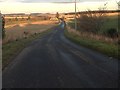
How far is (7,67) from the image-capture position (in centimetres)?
1430

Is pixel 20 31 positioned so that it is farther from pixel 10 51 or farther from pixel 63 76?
pixel 63 76

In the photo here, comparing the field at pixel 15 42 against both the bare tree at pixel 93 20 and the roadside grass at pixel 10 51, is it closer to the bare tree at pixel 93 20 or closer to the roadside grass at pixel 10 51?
the roadside grass at pixel 10 51

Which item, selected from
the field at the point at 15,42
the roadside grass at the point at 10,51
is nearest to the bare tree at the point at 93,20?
the field at the point at 15,42

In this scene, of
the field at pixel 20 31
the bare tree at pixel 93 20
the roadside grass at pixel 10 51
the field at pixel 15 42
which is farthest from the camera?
the bare tree at pixel 93 20

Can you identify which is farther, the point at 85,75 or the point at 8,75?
the point at 8,75

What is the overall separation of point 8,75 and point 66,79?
2676 mm

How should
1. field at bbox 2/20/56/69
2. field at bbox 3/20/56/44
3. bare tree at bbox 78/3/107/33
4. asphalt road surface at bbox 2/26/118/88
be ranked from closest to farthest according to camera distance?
asphalt road surface at bbox 2/26/118/88 < field at bbox 2/20/56/69 < field at bbox 3/20/56/44 < bare tree at bbox 78/3/107/33

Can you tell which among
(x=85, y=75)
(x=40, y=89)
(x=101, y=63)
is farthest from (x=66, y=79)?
(x=101, y=63)

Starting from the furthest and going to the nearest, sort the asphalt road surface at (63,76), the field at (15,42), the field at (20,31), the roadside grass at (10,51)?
the field at (20,31)
the field at (15,42)
the roadside grass at (10,51)
the asphalt road surface at (63,76)

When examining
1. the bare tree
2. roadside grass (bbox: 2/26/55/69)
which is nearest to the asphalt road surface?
roadside grass (bbox: 2/26/55/69)

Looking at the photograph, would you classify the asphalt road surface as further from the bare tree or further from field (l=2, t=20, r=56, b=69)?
the bare tree

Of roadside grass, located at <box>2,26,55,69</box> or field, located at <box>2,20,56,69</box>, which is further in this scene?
field, located at <box>2,20,56,69</box>

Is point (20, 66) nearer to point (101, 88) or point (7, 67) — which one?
point (7, 67)

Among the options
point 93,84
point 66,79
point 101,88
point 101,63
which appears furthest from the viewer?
point 101,63
